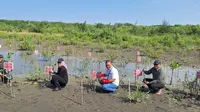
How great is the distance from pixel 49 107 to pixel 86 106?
2.86ft

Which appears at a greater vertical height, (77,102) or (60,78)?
(60,78)

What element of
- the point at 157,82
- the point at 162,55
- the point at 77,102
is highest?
the point at 162,55

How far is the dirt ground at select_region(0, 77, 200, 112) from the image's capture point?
7223mm

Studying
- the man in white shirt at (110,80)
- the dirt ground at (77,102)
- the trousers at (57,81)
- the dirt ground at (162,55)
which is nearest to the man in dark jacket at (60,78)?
the trousers at (57,81)

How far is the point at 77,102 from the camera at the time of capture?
25.3 ft

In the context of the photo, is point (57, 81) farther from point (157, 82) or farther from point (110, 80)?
point (157, 82)

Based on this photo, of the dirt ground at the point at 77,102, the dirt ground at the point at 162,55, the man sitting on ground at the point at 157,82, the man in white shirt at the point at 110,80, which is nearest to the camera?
the dirt ground at the point at 77,102

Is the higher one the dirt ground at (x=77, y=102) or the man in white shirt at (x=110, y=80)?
the man in white shirt at (x=110, y=80)

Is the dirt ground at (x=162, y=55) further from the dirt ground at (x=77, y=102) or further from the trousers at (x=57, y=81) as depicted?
the dirt ground at (x=77, y=102)

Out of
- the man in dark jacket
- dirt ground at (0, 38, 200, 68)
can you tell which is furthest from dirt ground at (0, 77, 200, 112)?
dirt ground at (0, 38, 200, 68)

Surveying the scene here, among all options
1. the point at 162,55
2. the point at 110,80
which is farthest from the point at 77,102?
the point at 162,55

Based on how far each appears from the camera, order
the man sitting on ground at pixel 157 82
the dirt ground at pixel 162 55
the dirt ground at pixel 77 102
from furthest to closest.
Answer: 1. the dirt ground at pixel 162 55
2. the man sitting on ground at pixel 157 82
3. the dirt ground at pixel 77 102

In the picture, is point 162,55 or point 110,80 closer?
point 110,80

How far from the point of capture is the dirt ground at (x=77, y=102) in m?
7.22
